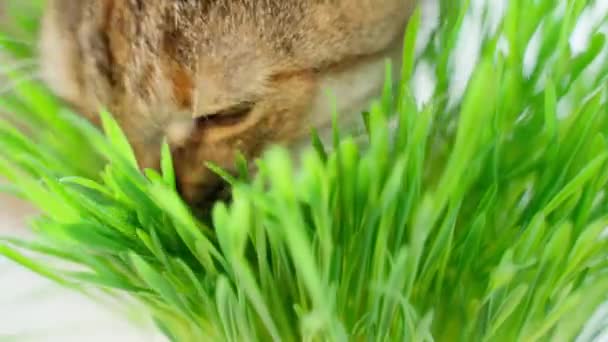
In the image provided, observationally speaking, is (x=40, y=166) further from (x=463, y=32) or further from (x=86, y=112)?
(x=463, y=32)

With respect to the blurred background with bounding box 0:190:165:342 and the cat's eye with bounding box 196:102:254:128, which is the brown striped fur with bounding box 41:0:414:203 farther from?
the blurred background with bounding box 0:190:165:342

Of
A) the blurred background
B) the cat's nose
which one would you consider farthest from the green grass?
the blurred background

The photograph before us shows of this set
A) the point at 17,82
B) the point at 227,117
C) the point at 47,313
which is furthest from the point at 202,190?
the point at 47,313

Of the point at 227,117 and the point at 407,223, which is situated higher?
the point at 227,117

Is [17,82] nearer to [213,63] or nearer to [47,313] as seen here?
[213,63]

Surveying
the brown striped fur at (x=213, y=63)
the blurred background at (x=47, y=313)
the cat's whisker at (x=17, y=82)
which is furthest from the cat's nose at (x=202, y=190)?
the blurred background at (x=47, y=313)

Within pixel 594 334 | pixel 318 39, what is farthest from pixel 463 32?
pixel 594 334

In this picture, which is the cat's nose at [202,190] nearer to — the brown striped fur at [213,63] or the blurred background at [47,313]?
the brown striped fur at [213,63]
